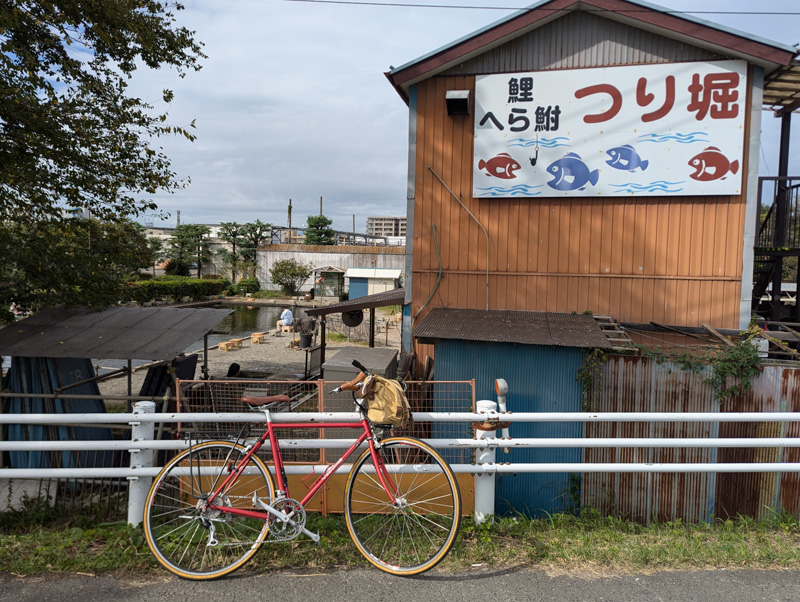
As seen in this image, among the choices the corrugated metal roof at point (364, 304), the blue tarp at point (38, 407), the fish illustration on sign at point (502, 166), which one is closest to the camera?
the blue tarp at point (38, 407)

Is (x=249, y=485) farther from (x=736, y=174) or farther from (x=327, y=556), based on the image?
(x=736, y=174)

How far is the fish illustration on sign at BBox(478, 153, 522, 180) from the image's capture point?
9156 mm

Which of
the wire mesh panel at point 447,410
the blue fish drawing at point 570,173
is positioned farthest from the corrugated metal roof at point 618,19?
→ the wire mesh panel at point 447,410

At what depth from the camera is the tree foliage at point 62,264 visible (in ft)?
29.7

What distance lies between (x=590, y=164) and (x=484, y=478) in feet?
21.5

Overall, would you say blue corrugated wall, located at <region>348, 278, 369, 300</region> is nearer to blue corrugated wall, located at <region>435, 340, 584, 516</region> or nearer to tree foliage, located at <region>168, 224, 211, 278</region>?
tree foliage, located at <region>168, 224, 211, 278</region>

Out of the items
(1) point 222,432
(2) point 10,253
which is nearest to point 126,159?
(2) point 10,253

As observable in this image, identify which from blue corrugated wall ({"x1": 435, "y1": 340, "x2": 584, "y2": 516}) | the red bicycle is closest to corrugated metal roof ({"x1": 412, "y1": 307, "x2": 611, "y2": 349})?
blue corrugated wall ({"x1": 435, "y1": 340, "x2": 584, "y2": 516})

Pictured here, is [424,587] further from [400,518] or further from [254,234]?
[254,234]

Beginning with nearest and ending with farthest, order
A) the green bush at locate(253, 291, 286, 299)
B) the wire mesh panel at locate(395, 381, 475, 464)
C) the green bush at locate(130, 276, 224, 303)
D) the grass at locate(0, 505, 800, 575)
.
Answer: the grass at locate(0, 505, 800, 575)
the wire mesh panel at locate(395, 381, 475, 464)
the green bush at locate(130, 276, 224, 303)
the green bush at locate(253, 291, 286, 299)

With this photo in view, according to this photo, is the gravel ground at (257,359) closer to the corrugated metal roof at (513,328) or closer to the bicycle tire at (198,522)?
the corrugated metal roof at (513,328)

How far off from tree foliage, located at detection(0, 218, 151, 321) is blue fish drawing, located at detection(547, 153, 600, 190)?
820cm

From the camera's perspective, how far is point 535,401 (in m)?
6.75

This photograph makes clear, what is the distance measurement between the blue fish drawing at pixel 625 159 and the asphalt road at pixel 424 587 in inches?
265
